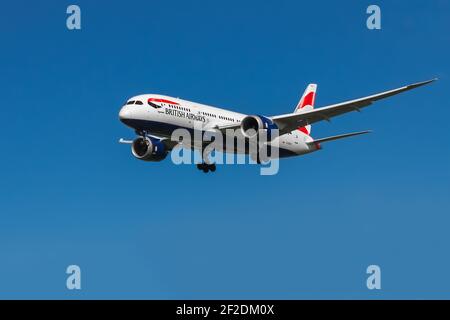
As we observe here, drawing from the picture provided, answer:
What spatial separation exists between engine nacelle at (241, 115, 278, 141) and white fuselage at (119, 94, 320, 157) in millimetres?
1629

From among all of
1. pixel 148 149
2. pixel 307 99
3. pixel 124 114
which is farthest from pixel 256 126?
pixel 307 99

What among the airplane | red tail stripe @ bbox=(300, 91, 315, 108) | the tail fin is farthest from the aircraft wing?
red tail stripe @ bbox=(300, 91, 315, 108)

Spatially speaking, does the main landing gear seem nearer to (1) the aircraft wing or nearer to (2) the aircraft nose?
(1) the aircraft wing

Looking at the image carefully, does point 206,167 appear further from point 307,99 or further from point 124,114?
point 307,99

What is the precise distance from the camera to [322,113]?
53062mm

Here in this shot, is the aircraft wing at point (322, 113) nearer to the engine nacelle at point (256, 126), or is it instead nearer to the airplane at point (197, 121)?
the airplane at point (197, 121)

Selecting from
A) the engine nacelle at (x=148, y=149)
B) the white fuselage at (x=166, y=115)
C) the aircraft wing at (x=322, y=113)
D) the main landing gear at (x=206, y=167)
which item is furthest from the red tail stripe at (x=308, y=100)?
the engine nacelle at (x=148, y=149)

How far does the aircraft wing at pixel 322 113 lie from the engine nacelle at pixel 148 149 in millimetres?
8739

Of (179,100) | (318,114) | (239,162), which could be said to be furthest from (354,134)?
(179,100)

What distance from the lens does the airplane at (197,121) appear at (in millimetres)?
52188

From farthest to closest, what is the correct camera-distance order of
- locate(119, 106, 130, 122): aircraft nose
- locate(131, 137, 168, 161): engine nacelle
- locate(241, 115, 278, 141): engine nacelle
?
locate(131, 137, 168, 161): engine nacelle, locate(241, 115, 278, 141): engine nacelle, locate(119, 106, 130, 122): aircraft nose

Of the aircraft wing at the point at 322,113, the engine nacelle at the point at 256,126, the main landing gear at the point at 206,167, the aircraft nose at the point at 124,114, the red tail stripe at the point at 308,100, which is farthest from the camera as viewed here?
the red tail stripe at the point at 308,100

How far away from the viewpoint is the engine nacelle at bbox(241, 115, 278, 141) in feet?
175

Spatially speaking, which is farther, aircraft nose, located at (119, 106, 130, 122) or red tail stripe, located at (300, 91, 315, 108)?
red tail stripe, located at (300, 91, 315, 108)
